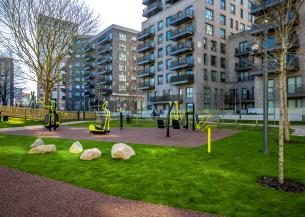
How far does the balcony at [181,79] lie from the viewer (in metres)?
41.9

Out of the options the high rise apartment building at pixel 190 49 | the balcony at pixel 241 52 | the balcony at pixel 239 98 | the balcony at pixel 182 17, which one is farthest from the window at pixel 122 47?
the balcony at pixel 239 98

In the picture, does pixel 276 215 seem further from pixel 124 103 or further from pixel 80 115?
pixel 124 103

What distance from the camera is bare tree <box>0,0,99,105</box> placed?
2294cm

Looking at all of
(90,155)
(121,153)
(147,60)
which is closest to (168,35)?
(147,60)

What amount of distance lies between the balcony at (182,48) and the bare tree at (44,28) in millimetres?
19917

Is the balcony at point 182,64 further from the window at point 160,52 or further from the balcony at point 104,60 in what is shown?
the balcony at point 104,60

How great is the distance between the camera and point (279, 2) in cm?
891

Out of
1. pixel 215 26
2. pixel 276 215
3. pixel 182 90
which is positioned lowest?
pixel 276 215

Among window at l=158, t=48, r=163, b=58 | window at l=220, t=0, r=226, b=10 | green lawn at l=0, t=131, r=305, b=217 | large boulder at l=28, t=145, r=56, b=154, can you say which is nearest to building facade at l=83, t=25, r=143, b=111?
window at l=158, t=48, r=163, b=58

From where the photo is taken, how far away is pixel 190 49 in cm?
4200

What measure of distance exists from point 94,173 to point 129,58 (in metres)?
70.3

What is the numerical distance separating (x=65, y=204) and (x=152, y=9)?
54.1 metres

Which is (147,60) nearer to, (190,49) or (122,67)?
(190,49)

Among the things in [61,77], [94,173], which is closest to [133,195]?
[94,173]
